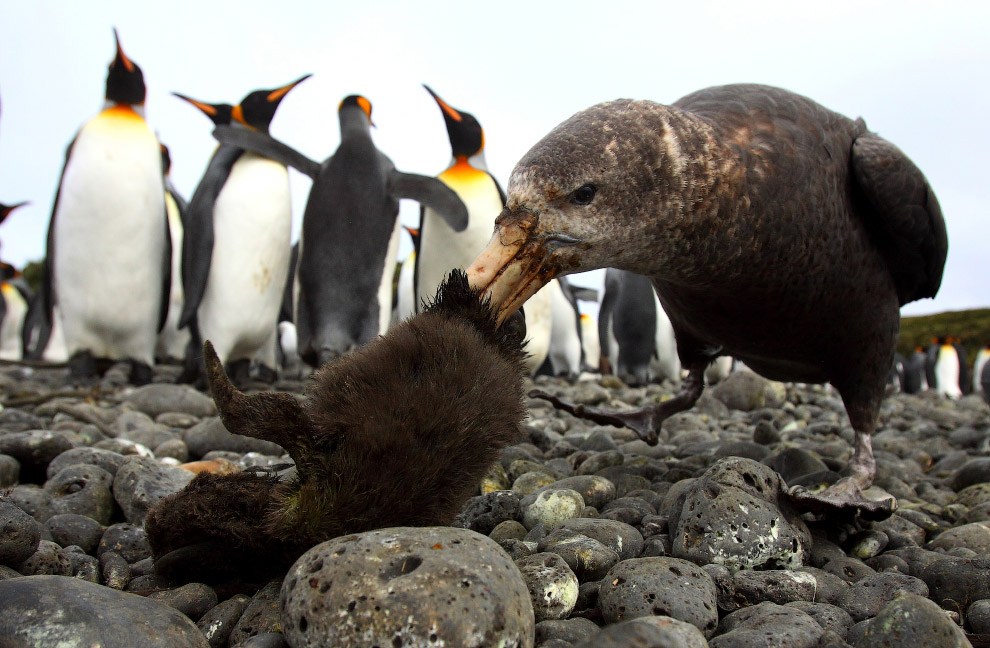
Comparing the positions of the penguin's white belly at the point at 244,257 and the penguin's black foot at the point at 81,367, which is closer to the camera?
the penguin's black foot at the point at 81,367

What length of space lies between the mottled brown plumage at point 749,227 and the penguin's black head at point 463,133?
5763 mm

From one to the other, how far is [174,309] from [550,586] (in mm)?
9795

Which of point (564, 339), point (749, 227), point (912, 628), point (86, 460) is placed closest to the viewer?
point (912, 628)

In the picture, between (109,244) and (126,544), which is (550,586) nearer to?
(126,544)

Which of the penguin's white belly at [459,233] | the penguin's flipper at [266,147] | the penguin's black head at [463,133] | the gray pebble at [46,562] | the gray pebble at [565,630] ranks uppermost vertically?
the penguin's black head at [463,133]

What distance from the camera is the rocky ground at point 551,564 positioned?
1.32 meters

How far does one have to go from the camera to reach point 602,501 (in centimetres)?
269

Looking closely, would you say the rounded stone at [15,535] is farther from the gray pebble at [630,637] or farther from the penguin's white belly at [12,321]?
the penguin's white belly at [12,321]

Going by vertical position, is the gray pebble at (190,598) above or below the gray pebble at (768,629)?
below

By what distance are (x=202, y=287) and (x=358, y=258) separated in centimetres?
169

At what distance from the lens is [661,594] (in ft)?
5.43

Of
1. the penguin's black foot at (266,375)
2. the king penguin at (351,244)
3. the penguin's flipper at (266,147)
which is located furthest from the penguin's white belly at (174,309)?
the king penguin at (351,244)

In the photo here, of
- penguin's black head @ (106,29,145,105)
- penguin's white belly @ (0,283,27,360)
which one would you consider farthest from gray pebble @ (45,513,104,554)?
penguin's white belly @ (0,283,27,360)

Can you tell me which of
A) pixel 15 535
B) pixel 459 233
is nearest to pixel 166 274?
pixel 459 233
